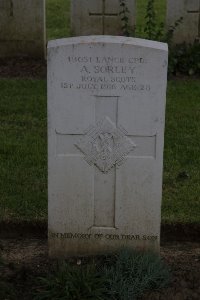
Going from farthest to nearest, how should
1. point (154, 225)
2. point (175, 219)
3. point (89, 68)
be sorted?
point (175, 219) < point (154, 225) < point (89, 68)

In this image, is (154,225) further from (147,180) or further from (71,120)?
(71,120)

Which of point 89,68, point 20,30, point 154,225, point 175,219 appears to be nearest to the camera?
point 89,68

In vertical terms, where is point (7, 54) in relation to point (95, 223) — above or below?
above

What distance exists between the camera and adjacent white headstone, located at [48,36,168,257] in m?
3.90

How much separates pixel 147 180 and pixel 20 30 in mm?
5297

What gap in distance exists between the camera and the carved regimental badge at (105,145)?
4008 mm

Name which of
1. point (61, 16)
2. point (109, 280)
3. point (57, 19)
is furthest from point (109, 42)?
point (61, 16)

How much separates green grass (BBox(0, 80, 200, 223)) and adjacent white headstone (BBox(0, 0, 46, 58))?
1.00m

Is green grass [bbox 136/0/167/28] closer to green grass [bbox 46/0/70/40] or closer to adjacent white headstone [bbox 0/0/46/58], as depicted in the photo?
green grass [bbox 46/0/70/40]

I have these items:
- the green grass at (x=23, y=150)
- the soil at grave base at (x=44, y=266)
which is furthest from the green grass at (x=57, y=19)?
the soil at grave base at (x=44, y=266)

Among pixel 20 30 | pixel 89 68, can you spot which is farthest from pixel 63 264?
pixel 20 30

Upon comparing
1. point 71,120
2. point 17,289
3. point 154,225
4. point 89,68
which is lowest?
point 17,289

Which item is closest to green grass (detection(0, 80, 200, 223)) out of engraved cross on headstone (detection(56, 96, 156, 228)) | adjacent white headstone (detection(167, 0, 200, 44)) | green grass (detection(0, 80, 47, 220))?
green grass (detection(0, 80, 47, 220))

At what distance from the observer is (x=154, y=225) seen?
13.7ft
